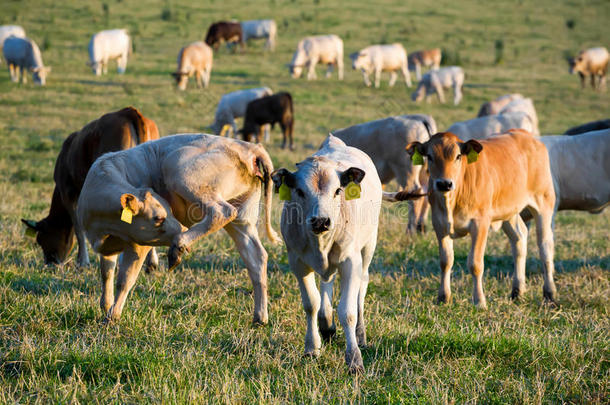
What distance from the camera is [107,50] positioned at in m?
26.7

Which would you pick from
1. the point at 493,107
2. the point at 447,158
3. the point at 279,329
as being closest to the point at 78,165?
the point at 279,329

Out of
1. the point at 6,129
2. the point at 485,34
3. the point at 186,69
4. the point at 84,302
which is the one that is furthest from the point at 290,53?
the point at 84,302

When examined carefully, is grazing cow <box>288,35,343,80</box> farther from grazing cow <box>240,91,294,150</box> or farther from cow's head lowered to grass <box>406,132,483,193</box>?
cow's head lowered to grass <box>406,132,483,193</box>

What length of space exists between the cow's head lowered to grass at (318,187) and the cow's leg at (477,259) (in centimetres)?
241

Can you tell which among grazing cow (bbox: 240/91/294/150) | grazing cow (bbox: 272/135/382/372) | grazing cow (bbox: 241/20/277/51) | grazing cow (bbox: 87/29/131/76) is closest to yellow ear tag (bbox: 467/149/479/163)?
grazing cow (bbox: 272/135/382/372)

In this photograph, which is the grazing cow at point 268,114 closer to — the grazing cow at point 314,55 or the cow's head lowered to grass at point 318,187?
the grazing cow at point 314,55

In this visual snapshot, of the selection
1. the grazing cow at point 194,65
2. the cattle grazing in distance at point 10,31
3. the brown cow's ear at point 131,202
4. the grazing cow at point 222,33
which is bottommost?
the brown cow's ear at point 131,202

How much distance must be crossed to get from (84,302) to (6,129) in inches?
504

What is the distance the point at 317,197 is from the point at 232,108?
53.0 ft

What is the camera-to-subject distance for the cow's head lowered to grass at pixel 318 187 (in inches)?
186

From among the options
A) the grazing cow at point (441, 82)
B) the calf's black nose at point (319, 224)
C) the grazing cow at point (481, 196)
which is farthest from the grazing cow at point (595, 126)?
the grazing cow at point (441, 82)

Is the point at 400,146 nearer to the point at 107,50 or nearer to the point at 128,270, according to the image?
the point at 128,270

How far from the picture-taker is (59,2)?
3897 cm

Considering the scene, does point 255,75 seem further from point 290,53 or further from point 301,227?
point 301,227
